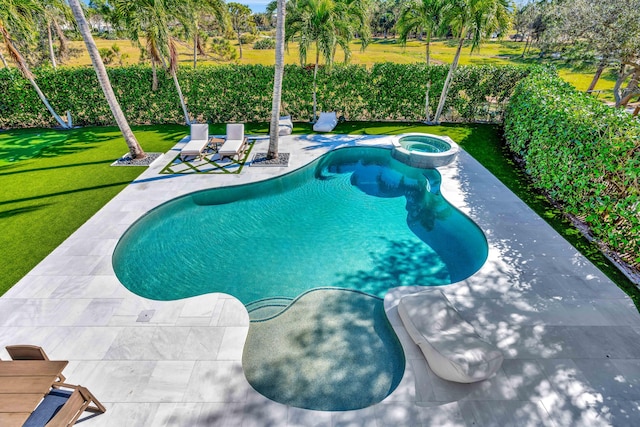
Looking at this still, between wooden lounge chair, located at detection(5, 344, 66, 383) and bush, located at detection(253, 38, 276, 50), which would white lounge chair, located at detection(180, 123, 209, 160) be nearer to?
wooden lounge chair, located at detection(5, 344, 66, 383)

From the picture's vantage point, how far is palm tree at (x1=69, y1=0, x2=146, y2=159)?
10650 mm

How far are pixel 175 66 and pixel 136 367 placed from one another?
52.6ft

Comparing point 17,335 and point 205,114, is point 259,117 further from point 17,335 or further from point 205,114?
point 17,335

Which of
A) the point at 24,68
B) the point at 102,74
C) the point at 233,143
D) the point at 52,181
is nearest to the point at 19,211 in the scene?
the point at 52,181

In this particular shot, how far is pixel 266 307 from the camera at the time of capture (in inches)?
293

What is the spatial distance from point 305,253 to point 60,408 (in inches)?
236

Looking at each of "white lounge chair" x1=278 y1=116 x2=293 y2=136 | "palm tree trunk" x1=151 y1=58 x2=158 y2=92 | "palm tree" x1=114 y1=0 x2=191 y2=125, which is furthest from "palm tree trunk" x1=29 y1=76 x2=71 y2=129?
"white lounge chair" x1=278 y1=116 x2=293 y2=136

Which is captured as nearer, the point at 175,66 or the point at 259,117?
the point at 175,66

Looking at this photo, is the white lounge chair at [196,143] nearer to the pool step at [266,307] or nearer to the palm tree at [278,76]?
the palm tree at [278,76]

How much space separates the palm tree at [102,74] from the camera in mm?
10650

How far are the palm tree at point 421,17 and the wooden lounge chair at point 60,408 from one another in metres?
19.7

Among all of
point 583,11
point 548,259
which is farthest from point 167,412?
point 583,11

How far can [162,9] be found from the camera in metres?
14.0

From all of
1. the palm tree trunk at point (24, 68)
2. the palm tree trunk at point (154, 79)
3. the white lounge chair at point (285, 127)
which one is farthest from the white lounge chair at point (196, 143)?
the palm tree trunk at point (24, 68)
